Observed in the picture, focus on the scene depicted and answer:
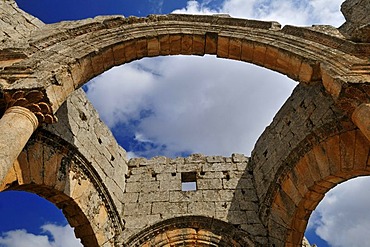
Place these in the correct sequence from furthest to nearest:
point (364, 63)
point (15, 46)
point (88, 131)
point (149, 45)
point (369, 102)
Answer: point (88, 131), point (149, 45), point (15, 46), point (364, 63), point (369, 102)

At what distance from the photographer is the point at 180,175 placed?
33.3 feet

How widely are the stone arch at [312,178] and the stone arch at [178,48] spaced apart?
1480mm

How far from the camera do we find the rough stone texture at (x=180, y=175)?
19.9 ft

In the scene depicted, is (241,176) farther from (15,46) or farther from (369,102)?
(15,46)

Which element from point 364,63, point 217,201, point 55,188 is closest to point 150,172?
point 217,201

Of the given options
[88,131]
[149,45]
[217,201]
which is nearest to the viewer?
[149,45]

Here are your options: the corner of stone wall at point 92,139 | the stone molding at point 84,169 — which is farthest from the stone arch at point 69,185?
the corner of stone wall at point 92,139

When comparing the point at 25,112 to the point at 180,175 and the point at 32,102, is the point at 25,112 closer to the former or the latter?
the point at 32,102

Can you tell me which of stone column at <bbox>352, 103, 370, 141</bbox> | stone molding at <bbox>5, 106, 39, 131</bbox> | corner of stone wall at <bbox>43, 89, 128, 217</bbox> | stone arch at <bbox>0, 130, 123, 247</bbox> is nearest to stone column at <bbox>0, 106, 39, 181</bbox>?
stone molding at <bbox>5, 106, 39, 131</bbox>

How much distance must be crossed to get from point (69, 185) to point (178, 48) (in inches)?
143

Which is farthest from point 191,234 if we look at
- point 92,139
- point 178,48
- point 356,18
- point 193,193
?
point 356,18

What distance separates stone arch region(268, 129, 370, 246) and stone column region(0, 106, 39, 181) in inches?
212

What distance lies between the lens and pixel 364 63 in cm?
592

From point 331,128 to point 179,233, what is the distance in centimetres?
434
